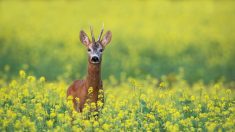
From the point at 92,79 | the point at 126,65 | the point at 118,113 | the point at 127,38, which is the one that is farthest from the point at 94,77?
the point at 127,38

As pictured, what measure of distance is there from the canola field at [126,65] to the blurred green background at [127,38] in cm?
4

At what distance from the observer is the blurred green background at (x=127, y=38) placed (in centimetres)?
2170

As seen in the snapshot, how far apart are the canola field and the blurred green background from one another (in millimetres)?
38

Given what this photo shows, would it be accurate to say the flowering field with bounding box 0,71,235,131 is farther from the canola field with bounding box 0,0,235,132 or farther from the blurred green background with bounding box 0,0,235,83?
the blurred green background with bounding box 0,0,235,83

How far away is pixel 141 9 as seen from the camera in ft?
113

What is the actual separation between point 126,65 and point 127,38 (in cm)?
506

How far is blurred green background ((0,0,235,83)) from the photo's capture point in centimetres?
2170

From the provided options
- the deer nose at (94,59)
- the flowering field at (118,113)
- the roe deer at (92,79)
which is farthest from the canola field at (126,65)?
the deer nose at (94,59)

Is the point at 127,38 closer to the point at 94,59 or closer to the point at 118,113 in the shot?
the point at 94,59

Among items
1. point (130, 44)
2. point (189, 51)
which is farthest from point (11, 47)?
point (189, 51)

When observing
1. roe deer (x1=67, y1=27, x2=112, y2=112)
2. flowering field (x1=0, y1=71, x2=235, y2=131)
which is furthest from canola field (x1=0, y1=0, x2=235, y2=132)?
roe deer (x1=67, y1=27, x2=112, y2=112)

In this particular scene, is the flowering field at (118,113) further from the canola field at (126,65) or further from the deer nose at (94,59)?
the deer nose at (94,59)

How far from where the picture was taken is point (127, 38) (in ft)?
88.7

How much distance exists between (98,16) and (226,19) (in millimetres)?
5833
